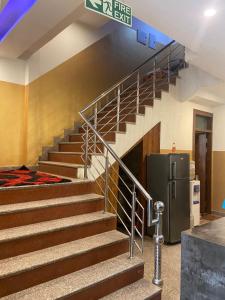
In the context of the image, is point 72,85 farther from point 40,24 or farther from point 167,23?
point 167,23

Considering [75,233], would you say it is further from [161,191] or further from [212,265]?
[161,191]

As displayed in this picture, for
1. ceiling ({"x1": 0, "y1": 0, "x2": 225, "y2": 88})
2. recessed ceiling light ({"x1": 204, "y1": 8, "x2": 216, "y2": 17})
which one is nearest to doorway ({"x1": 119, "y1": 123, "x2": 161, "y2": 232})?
ceiling ({"x1": 0, "y1": 0, "x2": 225, "y2": 88})

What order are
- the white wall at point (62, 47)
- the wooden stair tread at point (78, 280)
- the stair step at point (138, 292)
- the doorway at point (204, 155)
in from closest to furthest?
the wooden stair tread at point (78, 280) < the stair step at point (138, 292) < the white wall at point (62, 47) < the doorway at point (204, 155)

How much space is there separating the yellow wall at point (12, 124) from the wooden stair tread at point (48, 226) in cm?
224

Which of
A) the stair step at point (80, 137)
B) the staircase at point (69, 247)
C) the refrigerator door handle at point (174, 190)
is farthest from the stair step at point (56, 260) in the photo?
the refrigerator door handle at point (174, 190)

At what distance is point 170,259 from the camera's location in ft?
12.2

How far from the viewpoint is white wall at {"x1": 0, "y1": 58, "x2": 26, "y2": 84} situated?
14.4 ft

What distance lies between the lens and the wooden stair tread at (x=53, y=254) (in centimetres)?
205

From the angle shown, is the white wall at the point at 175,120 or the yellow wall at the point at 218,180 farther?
the yellow wall at the point at 218,180

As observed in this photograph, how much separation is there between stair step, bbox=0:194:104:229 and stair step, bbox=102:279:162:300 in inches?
39.1

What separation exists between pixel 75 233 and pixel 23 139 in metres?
2.60

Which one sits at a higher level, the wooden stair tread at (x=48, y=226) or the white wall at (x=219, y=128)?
the white wall at (x=219, y=128)

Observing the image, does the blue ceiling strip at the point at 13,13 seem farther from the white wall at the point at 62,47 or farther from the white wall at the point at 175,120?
the white wall at the point at 175,120

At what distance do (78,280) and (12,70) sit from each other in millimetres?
3815
